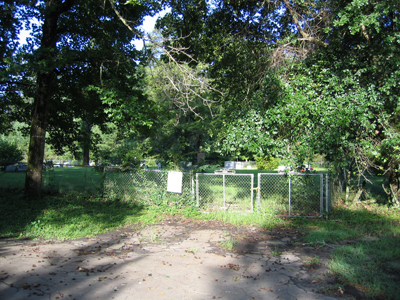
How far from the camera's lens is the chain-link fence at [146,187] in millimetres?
10625

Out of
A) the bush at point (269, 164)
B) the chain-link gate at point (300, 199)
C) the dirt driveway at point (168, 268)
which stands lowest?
the dirt driveway at point (168, 268)

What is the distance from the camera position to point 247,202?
1120 centimetres

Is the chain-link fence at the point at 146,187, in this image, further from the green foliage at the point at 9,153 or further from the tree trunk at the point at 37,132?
the green foliage at the point at 9,153

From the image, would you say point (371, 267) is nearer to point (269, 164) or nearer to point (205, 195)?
point (205, 195)

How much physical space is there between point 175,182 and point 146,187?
3.99 ft

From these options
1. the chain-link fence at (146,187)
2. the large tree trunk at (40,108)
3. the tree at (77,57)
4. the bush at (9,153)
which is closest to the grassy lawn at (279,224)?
the chain-link fence at (146,187)

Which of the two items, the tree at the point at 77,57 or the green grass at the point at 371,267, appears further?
the tree at the point at 77,57

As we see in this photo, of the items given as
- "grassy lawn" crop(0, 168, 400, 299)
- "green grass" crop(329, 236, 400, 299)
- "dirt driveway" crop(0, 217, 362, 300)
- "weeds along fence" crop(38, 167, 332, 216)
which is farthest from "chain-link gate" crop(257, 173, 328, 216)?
"green grass" crop(329, 236, 400, 299)

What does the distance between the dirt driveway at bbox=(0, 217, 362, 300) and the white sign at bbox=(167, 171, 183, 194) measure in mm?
2779

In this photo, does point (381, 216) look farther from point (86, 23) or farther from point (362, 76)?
point (86, 23)

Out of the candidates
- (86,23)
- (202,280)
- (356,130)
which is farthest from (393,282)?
(86,23)

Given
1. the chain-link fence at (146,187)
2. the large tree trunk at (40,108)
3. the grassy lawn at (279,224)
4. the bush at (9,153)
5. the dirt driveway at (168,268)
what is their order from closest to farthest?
1. the dirt driveway at (168,268)
2. the grassy lawn at (279,224)
3. the chain-link fence at (146,187)
4. the large tree trunk at (40,108)
5. the bush at (9,153)

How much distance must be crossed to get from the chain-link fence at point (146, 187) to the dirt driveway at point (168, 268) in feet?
9.49

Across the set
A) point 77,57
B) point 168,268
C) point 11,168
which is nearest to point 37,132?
point 77,57
